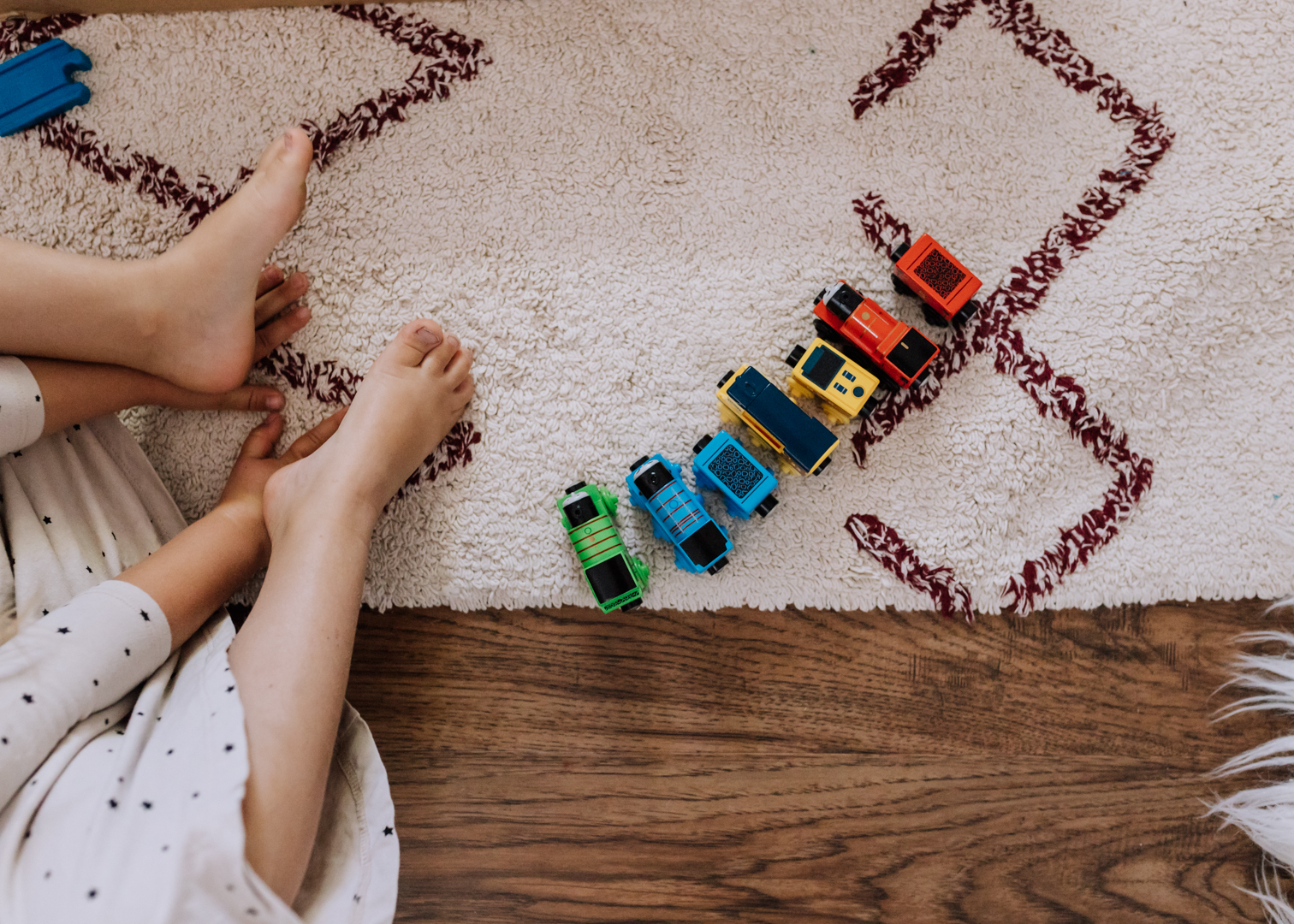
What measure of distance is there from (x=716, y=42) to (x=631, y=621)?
21.2 inches

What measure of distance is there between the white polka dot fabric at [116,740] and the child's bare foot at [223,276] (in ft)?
0.33

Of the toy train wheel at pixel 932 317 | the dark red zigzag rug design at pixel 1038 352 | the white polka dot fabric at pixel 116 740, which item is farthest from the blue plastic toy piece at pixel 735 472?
the white polka dot fabric at pixel 116 740

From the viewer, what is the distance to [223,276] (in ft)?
2.12

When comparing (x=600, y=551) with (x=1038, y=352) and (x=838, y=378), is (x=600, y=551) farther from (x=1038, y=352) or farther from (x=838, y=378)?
(x=1038, y=352)

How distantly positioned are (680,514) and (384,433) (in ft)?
0.84

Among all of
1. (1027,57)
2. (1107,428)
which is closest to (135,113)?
(1027,57)

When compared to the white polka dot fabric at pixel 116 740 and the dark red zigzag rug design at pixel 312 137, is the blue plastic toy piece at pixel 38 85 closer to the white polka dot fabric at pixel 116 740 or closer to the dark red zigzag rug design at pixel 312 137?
the dark red zigzag rug design at pixel 312 137

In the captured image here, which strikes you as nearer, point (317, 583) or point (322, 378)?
point (317, 583)

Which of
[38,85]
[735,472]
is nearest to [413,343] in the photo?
[735,472]

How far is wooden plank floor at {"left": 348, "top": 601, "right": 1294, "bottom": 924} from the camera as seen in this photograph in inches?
27.7

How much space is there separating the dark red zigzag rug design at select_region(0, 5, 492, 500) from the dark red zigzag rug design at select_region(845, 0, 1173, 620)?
0.39 metres

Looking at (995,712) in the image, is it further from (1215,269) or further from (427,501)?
(427,501)

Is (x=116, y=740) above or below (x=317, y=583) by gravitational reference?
below

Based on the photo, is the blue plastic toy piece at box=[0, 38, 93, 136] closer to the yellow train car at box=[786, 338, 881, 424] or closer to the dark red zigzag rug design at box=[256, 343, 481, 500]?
the dark red zigzag rug design at box=[256, 343, 481, 500]
